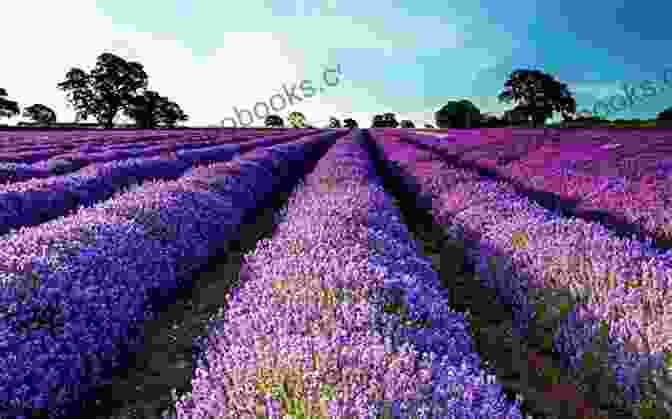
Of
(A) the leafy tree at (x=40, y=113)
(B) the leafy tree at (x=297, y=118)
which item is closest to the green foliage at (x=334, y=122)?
(B) the leafy tree at (x=297, y=118)

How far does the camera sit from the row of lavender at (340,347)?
178 centimetres

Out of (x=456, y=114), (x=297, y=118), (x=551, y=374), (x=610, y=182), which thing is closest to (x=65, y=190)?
(x=551, y=374)

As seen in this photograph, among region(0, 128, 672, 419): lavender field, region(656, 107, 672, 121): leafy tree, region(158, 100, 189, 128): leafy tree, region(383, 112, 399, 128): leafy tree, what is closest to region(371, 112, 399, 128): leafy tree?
region(383, 112, 399, 128): leafy tree

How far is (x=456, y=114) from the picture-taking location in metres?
84.9

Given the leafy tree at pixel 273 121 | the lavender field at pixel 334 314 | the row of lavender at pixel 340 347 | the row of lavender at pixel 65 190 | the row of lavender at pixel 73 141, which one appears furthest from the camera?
the leafy tree at pixel 273 121

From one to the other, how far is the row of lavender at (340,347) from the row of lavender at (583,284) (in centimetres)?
80

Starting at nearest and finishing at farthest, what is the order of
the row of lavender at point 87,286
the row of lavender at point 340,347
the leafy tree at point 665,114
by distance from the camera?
the row of lavender at point 340,347
the row of lavender at point 87,286
the leafy tree at point 665,114

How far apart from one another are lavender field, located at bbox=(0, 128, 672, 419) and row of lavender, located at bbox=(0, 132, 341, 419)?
15 millimetres

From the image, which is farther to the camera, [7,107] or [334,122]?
[334,122]

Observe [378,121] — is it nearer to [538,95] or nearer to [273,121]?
[273,121]

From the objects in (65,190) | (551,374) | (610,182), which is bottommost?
(551,374)

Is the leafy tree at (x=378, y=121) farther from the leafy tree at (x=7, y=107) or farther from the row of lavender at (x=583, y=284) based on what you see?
the row of lavender at (x=583, y=284)

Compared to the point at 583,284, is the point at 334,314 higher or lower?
higher

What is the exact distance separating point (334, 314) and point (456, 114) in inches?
3387
